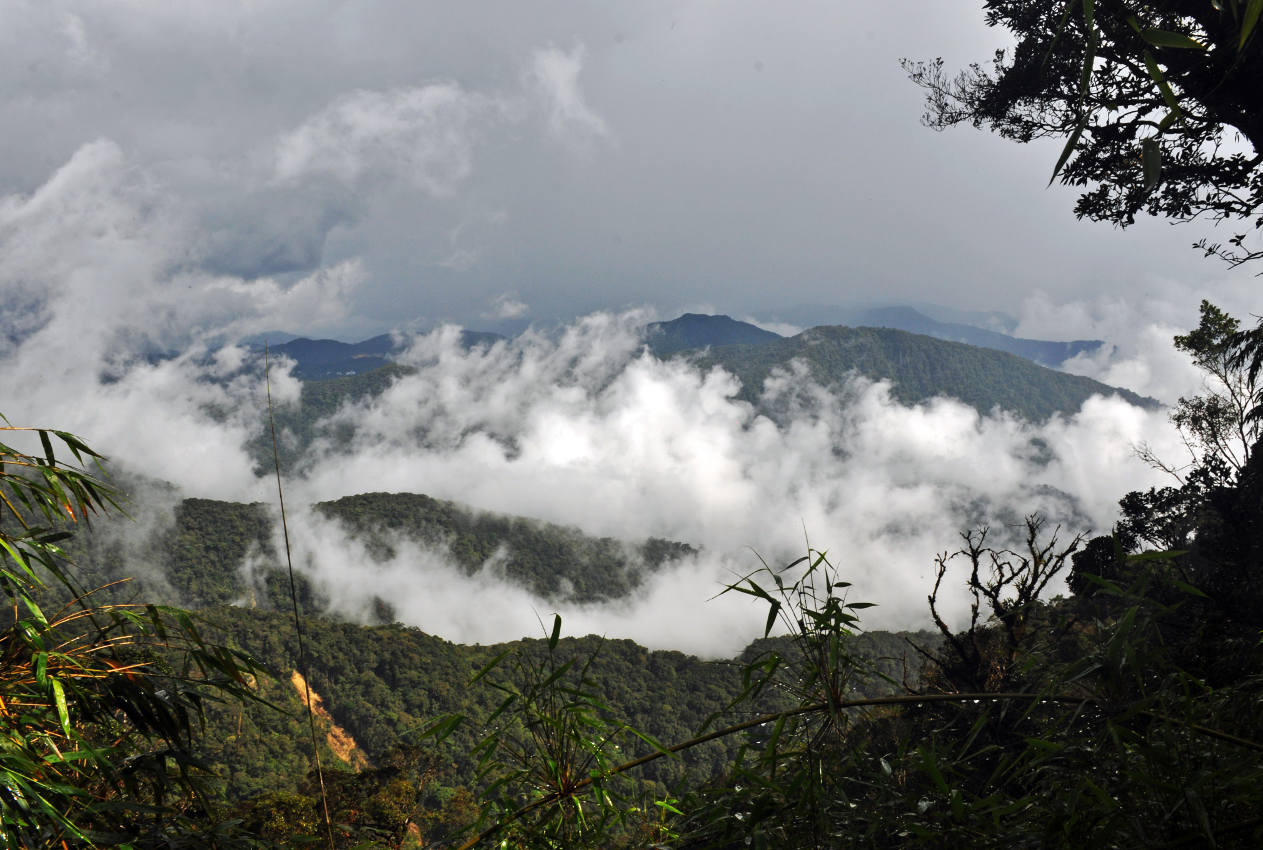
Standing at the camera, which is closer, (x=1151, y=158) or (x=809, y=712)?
Answer: (x=1151, y=158)

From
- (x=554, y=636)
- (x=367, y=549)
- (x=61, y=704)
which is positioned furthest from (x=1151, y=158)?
(x=367, y=549)

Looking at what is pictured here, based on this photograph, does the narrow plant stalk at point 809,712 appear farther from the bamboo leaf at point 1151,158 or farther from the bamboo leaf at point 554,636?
the bamboo leaf at point 1151,158

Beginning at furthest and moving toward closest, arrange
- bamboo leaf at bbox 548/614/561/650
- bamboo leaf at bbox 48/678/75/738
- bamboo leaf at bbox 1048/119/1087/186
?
bamboo leaf at bbox 48/678/75/738 → bamboo leaf at bbox 548/614/561/650 → bamboo leaf at bbox 1048/119/1087/186

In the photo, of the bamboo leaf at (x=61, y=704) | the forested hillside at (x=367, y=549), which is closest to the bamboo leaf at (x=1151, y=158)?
the bamboo leaf at (x=61, y=704)

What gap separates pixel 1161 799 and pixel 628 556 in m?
137

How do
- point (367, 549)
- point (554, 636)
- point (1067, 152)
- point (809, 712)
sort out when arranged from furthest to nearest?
point (367, 549) < point (554, 636) < point (809, 712) < point (1067, 152)

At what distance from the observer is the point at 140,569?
75.3 meters

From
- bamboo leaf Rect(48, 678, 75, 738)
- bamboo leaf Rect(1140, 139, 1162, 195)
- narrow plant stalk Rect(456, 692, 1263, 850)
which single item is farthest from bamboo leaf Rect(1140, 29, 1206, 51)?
bamboo leaf Rect(48, 678, 75, 738)

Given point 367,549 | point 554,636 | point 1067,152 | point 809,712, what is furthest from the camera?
point 367,549

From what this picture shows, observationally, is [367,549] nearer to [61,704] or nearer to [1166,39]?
[61,704]

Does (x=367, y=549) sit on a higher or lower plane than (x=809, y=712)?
higher

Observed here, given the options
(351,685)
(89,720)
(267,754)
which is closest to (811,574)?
(89,720)

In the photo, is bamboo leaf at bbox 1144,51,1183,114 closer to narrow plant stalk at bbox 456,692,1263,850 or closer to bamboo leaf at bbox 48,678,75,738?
narrow plant stalk at bbox 456,692,1263,850

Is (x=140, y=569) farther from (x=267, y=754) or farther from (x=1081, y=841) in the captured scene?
(x=1081, y=841)
